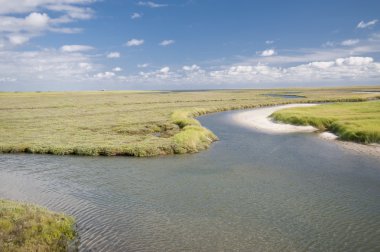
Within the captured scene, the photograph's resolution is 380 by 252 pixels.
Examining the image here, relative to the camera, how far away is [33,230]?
1614cm

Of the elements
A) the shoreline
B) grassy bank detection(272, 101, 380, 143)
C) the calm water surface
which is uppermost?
grassy bank detection(272, 101, 380, 143)

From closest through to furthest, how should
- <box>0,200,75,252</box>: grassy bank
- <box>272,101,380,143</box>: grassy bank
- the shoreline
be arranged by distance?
1. <box>0,200,75,252</box>: grassy bank
2. the shoreline
3. <box>272,101,380,143</box>: grassy bank

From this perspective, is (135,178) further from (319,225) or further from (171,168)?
(319,225)

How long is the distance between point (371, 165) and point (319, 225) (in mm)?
16587

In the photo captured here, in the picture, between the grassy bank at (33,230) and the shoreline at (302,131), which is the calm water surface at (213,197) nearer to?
the grassy bank at (33,230)

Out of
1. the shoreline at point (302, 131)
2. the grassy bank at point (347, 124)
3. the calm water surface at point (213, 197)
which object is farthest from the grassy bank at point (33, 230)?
the grassy bank at point (347, 124)

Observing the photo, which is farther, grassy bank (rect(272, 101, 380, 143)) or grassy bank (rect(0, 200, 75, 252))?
grassy bank (rect(272, 101, 380, 143))

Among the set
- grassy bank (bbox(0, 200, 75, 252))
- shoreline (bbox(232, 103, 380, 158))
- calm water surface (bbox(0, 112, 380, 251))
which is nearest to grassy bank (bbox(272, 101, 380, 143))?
shoreline (bbox(232, 103, 380, 158))

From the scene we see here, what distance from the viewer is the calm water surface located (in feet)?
56.2

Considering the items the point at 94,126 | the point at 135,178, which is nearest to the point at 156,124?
the point at 94,126

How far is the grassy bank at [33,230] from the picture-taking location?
15094mm

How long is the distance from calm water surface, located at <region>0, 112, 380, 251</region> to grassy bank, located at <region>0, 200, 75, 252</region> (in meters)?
1.06

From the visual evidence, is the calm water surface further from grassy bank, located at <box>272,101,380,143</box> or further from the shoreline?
grassy bank, located at <box>272,101,380,143</box>

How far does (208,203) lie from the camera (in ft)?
73.3
